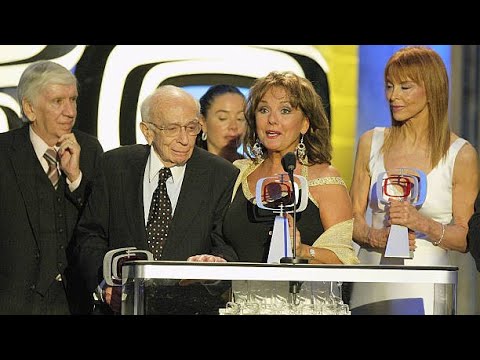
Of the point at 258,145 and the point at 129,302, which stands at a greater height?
the point at 258,145

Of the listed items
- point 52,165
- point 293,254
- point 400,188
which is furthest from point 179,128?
point 400,188

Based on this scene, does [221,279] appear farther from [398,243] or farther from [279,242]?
[398,243]

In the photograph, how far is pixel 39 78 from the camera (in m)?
6.48

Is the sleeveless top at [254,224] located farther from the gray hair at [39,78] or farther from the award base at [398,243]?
the gray hair at [39,78]

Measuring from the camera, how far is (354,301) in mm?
5465

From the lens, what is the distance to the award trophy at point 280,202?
589cm

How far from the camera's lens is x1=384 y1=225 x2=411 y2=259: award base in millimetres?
6195

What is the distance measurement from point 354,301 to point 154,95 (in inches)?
64.2

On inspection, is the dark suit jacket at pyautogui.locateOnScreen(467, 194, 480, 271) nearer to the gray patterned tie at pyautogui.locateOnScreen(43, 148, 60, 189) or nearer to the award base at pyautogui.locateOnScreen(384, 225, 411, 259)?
the award base at pyautogui.locateOnScreen(384, 225, 411, 259)

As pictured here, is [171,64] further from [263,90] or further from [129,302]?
[129,302]

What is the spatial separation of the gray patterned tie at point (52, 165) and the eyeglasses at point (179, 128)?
57cm
